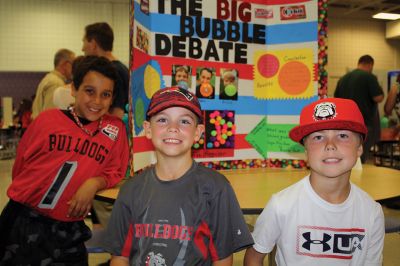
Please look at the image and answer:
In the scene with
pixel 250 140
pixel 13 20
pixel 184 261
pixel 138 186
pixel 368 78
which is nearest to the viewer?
pixel 184 261

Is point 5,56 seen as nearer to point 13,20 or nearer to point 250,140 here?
point 13,20

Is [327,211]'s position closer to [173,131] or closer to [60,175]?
[173,131]

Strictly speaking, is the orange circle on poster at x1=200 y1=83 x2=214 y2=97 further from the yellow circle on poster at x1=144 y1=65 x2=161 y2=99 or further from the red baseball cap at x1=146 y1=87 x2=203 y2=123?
the red baseball cap at x1=146 y1=87 x2=203 y2=123

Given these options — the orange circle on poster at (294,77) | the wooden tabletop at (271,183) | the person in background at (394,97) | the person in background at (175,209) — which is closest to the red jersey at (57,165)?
the wooden tabletop at (271,183)

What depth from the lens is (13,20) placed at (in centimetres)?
1051

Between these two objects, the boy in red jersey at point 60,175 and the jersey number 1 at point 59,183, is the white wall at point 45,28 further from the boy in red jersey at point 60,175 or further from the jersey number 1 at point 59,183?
the jersey number 1 at point 59,183

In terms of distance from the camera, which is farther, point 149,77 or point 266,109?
point 266,109

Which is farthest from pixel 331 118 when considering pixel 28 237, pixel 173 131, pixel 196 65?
pixel 28 237

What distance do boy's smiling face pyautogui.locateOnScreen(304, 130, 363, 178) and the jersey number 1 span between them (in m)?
1.01

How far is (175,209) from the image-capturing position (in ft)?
4.31

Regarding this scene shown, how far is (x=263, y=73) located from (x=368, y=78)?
2.99 metres

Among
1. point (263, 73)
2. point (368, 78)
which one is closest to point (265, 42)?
point (263, 73)

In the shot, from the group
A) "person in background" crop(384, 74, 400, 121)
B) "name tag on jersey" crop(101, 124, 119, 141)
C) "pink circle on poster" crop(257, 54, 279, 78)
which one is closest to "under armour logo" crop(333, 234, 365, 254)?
"name tag on jersey" crop(101, 124, 119, 141)

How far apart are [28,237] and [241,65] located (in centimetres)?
145
